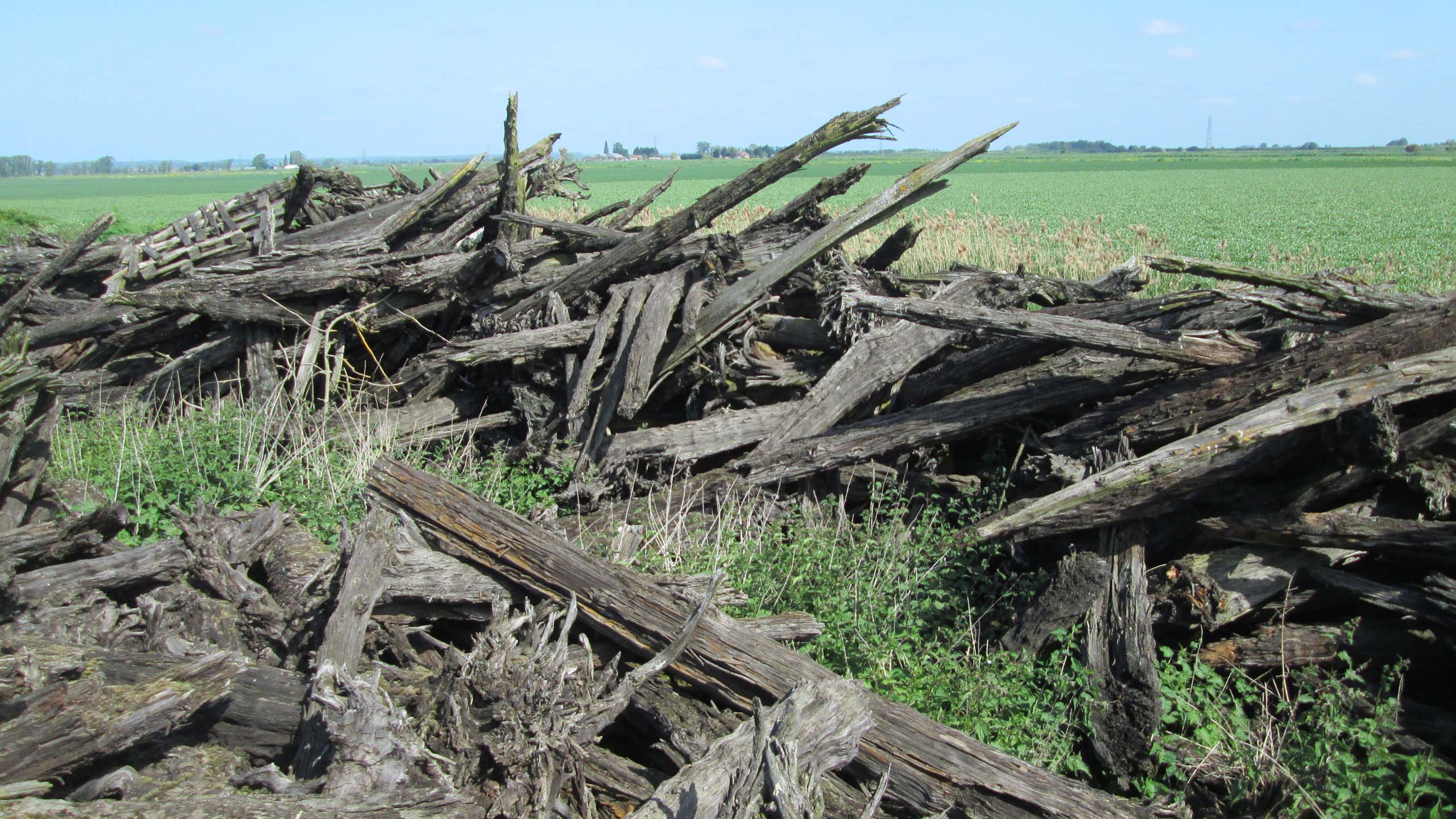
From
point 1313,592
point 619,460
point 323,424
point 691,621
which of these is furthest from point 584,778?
point 323,424

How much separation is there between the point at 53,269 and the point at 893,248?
24.8 ft

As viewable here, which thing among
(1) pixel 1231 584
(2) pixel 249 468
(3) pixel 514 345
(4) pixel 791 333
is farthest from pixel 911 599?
(2) pixel 249 468

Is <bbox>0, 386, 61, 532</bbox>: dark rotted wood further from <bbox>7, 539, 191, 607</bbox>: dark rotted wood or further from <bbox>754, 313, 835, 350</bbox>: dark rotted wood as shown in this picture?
<bbox>754, 313, 835, 350</bbox>: dark rotted wood

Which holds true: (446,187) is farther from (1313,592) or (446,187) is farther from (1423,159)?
(1423,159)

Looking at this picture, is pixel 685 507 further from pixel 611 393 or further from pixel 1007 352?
pixel 1007 352

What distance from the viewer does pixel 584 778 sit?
3193 mm

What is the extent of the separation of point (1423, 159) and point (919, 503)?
12000 cm

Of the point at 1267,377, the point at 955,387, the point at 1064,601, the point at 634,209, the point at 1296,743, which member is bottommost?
the point at 1296,743

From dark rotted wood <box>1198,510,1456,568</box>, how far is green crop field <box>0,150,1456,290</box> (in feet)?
19.3

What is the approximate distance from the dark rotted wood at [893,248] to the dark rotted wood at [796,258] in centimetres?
107

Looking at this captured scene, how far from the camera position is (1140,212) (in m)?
38.4

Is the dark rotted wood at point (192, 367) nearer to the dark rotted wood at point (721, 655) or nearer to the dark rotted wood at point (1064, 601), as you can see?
the dark rotted wood at point (721, 655)

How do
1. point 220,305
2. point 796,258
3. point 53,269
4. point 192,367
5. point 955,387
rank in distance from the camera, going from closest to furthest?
1. point 955,387
2. point 796,258
3. point 220,305
4. point 53,269
5. point 192,367

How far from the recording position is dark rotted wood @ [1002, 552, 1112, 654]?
4.20 m
